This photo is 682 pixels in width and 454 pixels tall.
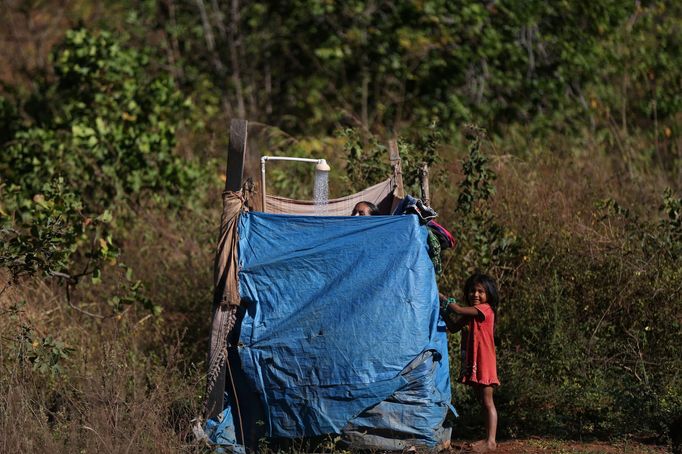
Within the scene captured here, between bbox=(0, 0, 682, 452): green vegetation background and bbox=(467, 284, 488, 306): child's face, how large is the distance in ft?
2.74

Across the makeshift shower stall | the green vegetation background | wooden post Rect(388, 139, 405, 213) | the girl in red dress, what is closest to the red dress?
the girl in red dress

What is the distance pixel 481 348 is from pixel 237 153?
1.72m

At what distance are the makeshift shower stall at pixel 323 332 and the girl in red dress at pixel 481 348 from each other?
0.39 meters

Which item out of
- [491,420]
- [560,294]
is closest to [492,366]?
[491,420]

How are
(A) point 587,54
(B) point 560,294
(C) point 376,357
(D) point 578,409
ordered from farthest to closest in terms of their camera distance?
(A) point 587,54
(B) point 560,294
(D) point 578,409
(C) point 376,357

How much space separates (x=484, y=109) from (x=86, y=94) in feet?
12.8

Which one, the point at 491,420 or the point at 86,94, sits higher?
the point at 86,94

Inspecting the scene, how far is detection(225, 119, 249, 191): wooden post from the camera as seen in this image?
15.8 ft

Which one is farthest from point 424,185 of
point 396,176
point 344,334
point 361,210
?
point 344,334

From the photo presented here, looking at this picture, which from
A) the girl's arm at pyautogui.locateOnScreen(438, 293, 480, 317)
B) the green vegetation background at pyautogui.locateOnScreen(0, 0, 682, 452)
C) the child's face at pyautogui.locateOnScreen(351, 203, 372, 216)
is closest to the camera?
the girl's arm at pyautogui.locateOnScreen(438, 293, 480, 317)

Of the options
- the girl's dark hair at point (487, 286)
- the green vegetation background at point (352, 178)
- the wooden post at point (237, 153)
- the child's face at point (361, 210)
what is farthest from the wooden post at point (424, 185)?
the wooden post at point (237, 153)

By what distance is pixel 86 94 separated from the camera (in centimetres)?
878

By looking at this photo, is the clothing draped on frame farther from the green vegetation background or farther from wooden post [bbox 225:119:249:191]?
the green vegetation background

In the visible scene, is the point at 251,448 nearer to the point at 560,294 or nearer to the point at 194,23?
the point at 560,294
